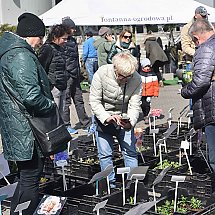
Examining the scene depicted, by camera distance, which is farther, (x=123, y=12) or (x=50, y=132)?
(x=123, y=12)

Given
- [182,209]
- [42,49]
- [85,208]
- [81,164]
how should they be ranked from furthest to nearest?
[42,49] → [81,164] → [182,209] → [85,208]

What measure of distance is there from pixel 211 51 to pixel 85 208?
175cm

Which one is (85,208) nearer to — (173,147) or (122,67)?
(122,67)

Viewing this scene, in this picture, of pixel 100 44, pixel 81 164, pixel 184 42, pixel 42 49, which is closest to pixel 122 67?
pixel 81 164

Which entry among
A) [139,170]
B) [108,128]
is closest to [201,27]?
[108,128]

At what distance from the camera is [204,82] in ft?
17.0

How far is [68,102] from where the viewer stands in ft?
28.7

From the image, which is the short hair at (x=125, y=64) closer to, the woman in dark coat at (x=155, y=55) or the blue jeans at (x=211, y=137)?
the blue jeans at (x=211, y=137)

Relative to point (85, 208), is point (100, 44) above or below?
above

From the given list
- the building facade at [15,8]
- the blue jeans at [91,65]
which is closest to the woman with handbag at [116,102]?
the blue jeans at [91,65]

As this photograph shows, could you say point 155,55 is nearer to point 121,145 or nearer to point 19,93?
point 121,145

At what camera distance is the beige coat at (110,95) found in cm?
527

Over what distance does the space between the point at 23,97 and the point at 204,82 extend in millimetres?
1775

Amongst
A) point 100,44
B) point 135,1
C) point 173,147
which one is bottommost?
point 173,147
